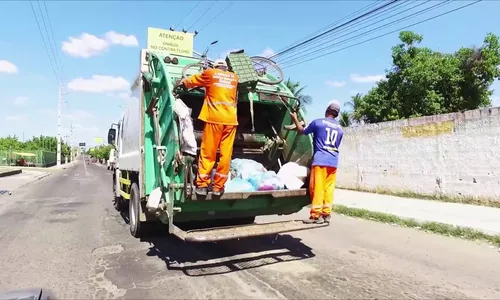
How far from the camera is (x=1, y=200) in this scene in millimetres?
12016

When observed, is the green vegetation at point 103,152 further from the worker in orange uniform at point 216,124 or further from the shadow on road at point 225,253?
the worker in orange uniform at point 216,124

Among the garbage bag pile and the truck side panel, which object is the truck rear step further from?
the truck side panel

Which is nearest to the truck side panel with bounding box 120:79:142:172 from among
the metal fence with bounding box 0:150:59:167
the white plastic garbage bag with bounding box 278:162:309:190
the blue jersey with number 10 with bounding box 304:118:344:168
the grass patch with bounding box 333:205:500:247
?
the white plastic garbage bag with bounding box 278:162:309:190

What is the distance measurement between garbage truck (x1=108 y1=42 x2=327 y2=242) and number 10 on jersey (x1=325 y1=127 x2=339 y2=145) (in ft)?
1.09

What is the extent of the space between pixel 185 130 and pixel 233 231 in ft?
4.15

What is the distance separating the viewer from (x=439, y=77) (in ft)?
56.3

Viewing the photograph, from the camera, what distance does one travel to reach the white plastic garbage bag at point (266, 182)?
192 inches

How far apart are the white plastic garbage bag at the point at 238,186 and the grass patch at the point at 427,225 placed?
13.6ft

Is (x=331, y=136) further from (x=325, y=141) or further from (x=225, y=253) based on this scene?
(x=225, y=253)

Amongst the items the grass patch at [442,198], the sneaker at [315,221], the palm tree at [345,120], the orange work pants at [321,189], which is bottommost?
the grass patch at [442,198]

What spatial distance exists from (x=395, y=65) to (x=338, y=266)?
15725 mm

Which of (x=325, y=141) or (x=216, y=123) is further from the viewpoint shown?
(x=325, y=141)

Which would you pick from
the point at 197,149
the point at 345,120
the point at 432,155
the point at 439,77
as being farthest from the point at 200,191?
the point at 345,120

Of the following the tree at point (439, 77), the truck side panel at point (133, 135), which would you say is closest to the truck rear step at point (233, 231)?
the truck side panel at point (133, 135)
